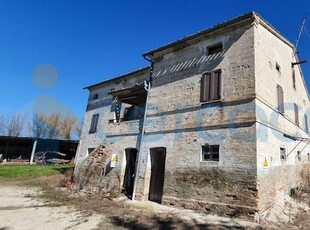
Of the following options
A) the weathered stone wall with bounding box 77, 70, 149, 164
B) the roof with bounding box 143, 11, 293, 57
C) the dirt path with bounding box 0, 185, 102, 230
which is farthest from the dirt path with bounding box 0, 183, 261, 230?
the roof with bounding box 143, 11, 293, 57

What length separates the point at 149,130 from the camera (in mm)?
11719

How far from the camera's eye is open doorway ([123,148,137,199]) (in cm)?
1244

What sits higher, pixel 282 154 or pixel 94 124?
pixel 94 124

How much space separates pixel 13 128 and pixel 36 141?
79.7 ft

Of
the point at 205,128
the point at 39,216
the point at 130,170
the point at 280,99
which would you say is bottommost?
the point at 39,216

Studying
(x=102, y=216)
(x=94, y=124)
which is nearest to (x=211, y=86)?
(x=102, y=216)

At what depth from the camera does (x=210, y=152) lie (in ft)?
30.6

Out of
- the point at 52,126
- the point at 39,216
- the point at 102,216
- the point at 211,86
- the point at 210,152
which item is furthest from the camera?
the point at 52,126

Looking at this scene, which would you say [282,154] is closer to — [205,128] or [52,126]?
[205,128]

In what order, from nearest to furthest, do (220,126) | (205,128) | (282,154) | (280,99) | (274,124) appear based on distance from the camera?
(220,126), (205,128), (274,124), (282,154), (280,99)

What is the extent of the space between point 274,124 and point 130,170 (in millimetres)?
7594

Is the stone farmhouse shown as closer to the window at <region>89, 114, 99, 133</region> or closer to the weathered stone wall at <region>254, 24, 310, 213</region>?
the weathered stone wall at <region>254, 24, 310, 213</region>

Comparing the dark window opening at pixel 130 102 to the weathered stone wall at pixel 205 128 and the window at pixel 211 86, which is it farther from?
the window at pixel 211 86

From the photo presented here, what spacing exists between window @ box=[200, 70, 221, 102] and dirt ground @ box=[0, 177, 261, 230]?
4.70 metres
